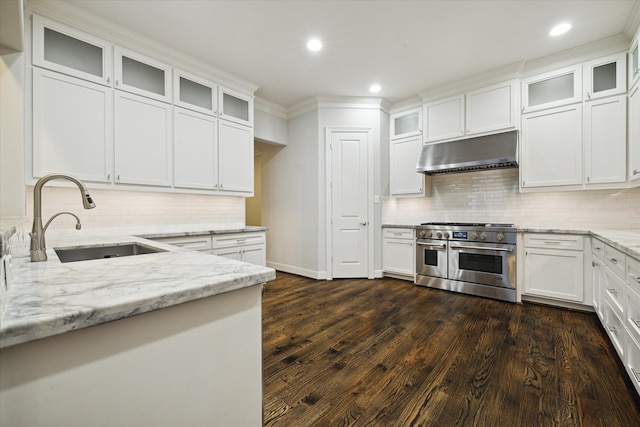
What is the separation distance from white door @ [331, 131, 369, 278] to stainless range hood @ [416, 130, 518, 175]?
916mm

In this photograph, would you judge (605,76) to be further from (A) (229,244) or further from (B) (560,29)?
(A) (229,244)

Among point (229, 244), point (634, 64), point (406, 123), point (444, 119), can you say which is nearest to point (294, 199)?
point (229, 244)

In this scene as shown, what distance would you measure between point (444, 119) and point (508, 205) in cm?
146

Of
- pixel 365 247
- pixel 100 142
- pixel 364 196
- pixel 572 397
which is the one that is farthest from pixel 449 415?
pixel 100 142

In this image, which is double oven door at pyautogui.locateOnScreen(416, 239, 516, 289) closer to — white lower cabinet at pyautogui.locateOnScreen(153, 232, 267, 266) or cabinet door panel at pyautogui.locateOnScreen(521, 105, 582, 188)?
cabinet door panel at pyautogui.locateOnScreen(521, 105, 582, 188)

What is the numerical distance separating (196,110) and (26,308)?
321cm

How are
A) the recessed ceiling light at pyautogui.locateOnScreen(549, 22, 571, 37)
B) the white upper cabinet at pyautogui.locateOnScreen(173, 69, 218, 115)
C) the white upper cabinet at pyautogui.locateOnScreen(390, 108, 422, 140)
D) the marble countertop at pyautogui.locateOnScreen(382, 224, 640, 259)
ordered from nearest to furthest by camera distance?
the marble countertop at pyautogui.locateOnScreen(382, 224, 640, 259) < the recessed ceiling light at pyautogui.locateOnScreen(549, 22, 571, 37) < the white upper cabinet at pyautogui.locateOnScreen(173, 69, 218, 115) < the white upper cabinet at pyautogui.locateOnScreen(390, 108, 422, 140)

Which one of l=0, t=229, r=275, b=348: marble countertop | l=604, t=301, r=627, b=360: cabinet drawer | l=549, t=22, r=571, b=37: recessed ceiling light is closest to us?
l=0, t=229, r=275, b=348: marble countertop

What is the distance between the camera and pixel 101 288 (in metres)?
0.73

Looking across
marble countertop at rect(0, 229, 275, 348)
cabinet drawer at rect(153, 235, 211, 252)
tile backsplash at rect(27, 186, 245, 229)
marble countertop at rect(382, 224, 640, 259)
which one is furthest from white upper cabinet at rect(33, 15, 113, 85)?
marble countertop at rect(382, 224, 640, 259)

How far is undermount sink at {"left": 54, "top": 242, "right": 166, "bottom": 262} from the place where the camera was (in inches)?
67.0

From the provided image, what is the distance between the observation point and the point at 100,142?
261 centimetres

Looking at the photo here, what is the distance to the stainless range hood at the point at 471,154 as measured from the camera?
11.0 ft

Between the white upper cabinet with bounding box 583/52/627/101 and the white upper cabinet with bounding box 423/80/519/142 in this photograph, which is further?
the white upper cabinet with bounding box 423/80/519/142
